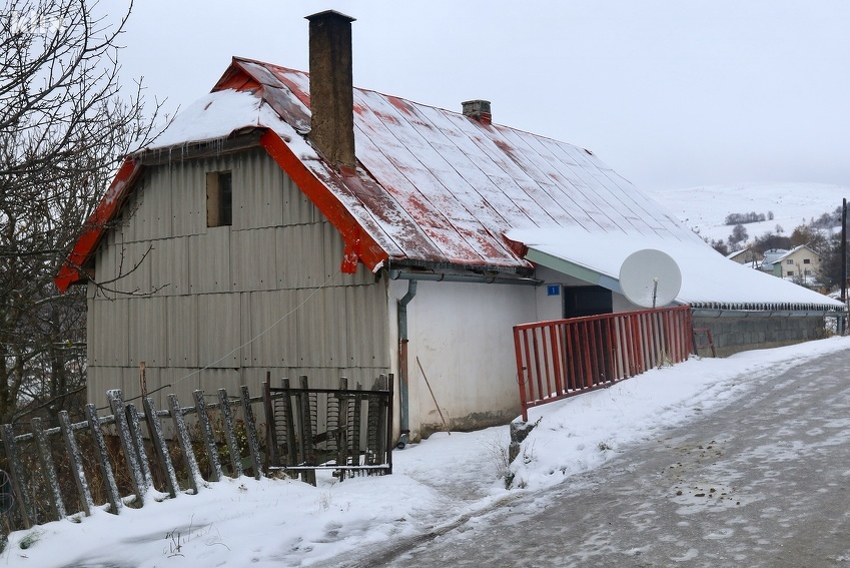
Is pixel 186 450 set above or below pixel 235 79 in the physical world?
below

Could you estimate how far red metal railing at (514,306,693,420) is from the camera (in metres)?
11.3

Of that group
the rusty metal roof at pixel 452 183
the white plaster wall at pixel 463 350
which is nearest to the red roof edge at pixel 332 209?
the rusty metal roof at pixel 452 183

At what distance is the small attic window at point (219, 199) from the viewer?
1513cm

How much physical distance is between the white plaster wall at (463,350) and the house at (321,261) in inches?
1.2

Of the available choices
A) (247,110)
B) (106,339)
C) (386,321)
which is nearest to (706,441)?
(386,321)

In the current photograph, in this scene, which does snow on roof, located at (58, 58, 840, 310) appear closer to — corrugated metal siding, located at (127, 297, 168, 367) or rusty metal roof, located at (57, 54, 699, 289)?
rusty metal roof, located at (57, 54, 699, 289)

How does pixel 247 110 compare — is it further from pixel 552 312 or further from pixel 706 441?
pixel 706 441

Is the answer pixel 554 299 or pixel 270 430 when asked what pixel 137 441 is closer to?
pixel 270 430

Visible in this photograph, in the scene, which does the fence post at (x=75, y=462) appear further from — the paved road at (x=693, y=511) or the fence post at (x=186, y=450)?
the paved road at (x=693, y=511)

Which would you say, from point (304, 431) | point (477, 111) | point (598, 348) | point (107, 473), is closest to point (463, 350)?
point (598, 348)

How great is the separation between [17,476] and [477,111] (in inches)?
669

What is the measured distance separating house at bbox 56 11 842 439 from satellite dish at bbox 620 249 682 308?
946 mm

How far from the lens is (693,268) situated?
20.0 m

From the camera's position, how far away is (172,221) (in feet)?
50.9
